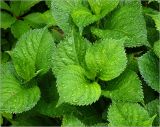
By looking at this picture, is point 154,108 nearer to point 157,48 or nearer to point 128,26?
point 157,48

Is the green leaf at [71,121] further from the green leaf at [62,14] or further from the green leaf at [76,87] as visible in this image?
the green leaf at [62,14]

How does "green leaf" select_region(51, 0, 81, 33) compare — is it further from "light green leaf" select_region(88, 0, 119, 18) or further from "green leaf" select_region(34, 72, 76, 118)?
"green leaf" select_region(34, 72, 76, 118)

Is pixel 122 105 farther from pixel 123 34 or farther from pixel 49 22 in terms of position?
pixel 49 22

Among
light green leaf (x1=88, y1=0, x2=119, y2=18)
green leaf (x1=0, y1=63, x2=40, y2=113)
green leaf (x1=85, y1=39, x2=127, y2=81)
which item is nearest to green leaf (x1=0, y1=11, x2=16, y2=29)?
green leaf (x1=0, y1=63, x2=40, y2=113)

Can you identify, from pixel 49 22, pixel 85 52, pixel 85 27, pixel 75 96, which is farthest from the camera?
pixel 49 22

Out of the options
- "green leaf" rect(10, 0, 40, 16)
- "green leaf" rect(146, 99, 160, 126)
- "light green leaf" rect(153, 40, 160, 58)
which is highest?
"light green leaf" rect(153, 40, 160, 58)

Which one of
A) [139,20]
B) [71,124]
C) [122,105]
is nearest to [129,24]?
[139,20]

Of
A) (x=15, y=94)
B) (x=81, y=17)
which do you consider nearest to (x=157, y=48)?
(x=81, y=17)
